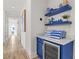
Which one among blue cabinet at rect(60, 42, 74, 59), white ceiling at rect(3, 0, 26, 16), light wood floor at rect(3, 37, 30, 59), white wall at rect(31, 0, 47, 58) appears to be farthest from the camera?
white ceiling at rect(3, 0, 26, 16)

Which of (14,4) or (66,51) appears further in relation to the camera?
(14,4)

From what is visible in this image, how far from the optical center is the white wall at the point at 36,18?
515cm

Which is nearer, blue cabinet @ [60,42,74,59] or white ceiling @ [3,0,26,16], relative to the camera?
blue cabinet @ [60,42,74,59]

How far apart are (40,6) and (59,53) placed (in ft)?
9.86

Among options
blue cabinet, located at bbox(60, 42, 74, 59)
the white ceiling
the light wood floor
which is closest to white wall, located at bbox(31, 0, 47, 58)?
the light wood floor

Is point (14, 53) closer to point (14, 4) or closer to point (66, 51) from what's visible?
point (14, 4)

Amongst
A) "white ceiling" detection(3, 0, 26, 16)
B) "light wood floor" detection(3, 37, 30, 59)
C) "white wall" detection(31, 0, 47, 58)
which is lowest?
"light wood floor" detection(3, 37, 30, 59)

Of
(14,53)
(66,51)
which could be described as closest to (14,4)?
(14,53)

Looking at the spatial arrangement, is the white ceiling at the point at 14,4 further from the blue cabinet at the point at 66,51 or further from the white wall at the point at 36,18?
the blue cabinet at the point at 66,51

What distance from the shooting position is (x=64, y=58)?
109 inches

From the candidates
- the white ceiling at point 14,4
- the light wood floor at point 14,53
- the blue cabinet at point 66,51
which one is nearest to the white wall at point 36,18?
the light wood floor at point 14,53

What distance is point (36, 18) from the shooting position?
17.3 ft

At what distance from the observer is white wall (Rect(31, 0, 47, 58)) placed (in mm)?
5148

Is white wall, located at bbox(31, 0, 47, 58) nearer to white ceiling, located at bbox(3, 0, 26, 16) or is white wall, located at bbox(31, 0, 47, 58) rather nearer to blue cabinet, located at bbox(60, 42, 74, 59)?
white ceiling, located at bbox(3, 0, 26, 16)
